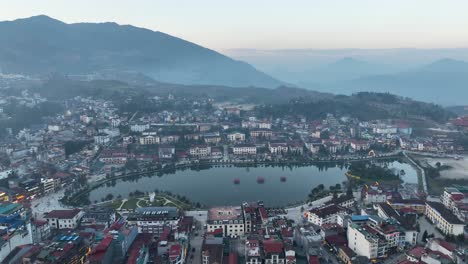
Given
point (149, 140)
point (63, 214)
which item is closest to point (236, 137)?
point (149, 140)

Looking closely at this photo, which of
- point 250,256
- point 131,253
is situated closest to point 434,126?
point 250,256

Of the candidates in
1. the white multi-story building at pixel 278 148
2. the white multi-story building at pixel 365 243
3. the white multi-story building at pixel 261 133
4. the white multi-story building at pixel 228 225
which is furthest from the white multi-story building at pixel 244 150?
the white multi-story building at pixel 365 243

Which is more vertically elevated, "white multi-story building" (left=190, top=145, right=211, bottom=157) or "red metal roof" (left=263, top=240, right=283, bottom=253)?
"white multi-story building" (left=190, top=145, right=211, bottom=157)

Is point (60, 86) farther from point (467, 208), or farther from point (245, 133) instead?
point (467, 208)

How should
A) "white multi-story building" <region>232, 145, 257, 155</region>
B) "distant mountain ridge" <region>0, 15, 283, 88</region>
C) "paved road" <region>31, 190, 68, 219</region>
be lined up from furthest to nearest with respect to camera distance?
"distant mountain ridge" <region>0, 15, 283, 88</region> → "white multi-story building" <region>232, 145, 257, 155</region> → "paved road" <region>31, 190, 68, 219</region>

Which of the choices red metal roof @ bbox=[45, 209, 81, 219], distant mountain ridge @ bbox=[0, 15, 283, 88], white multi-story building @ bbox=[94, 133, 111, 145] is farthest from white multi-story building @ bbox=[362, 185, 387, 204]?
distant mountain ridge @ bbox=[0, 15, 283, 88]

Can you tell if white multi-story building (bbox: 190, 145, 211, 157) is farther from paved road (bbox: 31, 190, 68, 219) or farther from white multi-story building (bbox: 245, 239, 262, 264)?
white multi-story building (bbox: 245, 239, 262, 264)
